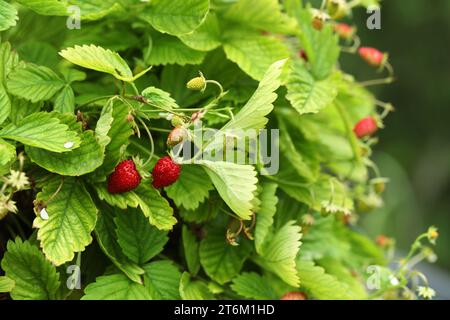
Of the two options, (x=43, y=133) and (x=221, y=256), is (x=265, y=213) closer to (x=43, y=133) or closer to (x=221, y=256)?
(x=221, y=256)

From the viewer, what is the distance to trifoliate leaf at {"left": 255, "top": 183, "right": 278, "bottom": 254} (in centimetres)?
61

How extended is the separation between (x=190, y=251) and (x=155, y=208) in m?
0.09

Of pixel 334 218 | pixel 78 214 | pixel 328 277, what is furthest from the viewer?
pixel 334 218

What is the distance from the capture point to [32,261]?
56 centimetres

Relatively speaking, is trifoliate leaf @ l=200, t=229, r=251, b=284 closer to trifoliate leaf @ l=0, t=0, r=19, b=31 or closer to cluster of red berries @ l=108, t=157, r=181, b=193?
cluster of red berries @ l=108, t=157, r=181, b=193

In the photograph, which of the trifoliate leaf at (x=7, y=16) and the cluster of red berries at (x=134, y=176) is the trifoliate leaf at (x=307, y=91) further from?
the trifoliate leaf at (x=7, y=16)

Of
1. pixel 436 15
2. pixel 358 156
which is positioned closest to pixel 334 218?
pixel 358 156

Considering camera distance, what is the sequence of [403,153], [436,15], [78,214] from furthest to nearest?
1. [403,153]
2. [436,15]
3. [78,214]

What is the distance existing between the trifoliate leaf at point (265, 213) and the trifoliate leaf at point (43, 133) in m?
0.18

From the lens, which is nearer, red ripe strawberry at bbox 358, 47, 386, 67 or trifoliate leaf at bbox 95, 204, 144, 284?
trifoliate leaf at bbox 95, 204, 144, 284

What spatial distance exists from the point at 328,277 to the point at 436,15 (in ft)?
6.63

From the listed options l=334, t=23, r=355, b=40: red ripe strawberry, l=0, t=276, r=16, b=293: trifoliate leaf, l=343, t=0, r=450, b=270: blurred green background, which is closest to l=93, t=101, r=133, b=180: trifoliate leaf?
l=0, t=276, r=16, b=293: trifoliate leaf

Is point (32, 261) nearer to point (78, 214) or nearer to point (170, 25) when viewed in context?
point (78, 214)

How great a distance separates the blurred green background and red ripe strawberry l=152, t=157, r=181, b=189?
77.2 inches
